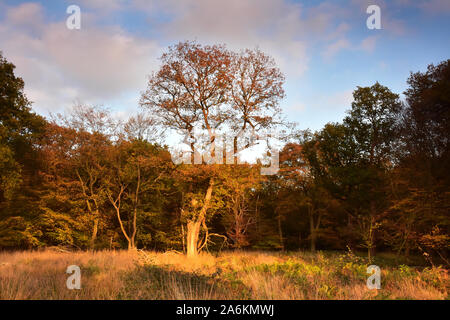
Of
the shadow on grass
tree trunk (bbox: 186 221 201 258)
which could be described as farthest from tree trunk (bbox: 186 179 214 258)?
the shadow on grass

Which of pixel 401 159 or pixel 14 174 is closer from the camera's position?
pixel 14 174

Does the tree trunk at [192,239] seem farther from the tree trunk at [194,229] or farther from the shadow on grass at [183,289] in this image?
the shadow on grass at [183,289]

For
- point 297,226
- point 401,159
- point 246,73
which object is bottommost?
point 297,226

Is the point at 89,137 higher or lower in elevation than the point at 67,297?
higher

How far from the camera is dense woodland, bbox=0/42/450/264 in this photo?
16250 mm

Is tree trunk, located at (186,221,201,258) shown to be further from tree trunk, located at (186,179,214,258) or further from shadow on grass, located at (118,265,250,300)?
shadow on grass, located at (118,265,250,300)

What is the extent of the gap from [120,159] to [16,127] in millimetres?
8107

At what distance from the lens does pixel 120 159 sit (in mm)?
21094

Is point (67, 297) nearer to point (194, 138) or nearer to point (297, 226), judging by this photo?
point (194, 138)

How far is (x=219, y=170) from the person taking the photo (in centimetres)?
1544

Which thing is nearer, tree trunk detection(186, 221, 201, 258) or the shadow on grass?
the shadow on grass

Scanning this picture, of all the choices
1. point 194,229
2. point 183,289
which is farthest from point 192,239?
point 183,289

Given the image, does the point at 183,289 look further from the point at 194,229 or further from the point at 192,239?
the point at 194,229

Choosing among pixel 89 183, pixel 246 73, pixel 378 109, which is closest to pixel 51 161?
pixel 89 183
